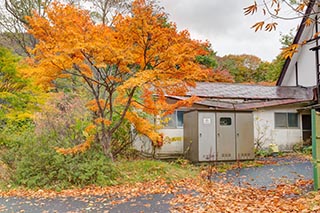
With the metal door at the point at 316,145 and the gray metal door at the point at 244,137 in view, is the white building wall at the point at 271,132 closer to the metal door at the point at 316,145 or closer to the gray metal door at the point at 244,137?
the gray metal door at the point at 244,137

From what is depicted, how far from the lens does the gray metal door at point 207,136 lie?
9664mm

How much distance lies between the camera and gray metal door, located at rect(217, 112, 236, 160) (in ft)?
32.4

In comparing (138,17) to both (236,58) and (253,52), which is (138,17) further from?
(253,52)

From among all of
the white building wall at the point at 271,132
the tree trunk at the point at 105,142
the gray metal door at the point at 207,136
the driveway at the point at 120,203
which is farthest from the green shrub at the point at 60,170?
the white building wall at the point at 271,132

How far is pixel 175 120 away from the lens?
36.2ft

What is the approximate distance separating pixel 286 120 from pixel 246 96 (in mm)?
1986

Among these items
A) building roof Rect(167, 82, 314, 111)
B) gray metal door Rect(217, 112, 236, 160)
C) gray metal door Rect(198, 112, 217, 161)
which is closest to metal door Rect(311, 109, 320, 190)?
gray metal door Rect(198, 112, 217, 161)

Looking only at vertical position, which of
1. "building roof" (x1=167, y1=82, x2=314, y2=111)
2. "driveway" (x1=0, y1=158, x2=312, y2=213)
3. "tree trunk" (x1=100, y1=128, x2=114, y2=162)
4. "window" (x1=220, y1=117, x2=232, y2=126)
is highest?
"building roof" (x1=167, y1=82, x2=314, y2=111)

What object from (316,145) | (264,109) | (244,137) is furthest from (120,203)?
(264,109)

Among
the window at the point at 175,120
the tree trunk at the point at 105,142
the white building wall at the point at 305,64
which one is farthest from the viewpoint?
the white building wall at the point at 305,64

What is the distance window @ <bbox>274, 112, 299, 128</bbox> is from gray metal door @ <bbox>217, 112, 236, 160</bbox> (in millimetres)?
3484

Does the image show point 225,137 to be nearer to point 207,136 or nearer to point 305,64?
point 207,136

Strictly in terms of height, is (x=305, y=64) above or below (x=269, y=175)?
above

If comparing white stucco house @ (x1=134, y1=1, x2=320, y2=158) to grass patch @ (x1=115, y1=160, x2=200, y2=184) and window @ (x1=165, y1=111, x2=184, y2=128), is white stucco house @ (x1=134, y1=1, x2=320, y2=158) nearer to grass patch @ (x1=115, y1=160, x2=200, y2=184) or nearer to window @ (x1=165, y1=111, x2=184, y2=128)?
window @ (x1=165, y1=111, x2=184, y2=128)
